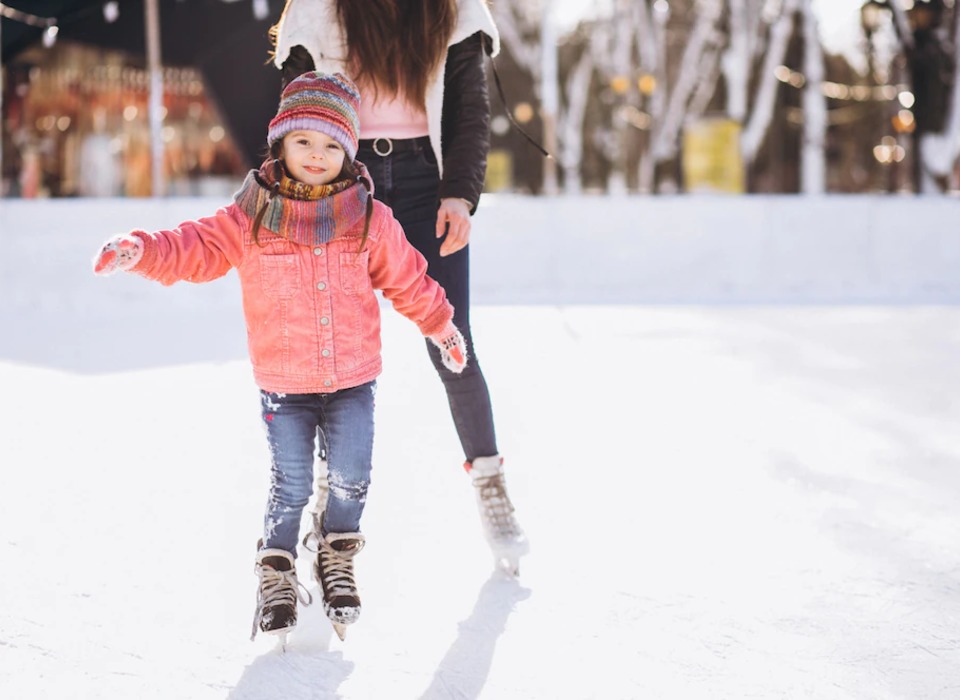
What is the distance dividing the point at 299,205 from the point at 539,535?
3.77ft

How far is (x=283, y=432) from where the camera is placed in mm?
2168

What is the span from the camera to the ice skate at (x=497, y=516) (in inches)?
101

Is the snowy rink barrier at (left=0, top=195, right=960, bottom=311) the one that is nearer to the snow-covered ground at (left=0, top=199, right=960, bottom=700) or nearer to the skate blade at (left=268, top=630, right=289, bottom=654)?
the snow-covered ground at (left=0, top=199, right=960, bottom=700)

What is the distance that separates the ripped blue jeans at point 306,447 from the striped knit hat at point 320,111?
0.45 m

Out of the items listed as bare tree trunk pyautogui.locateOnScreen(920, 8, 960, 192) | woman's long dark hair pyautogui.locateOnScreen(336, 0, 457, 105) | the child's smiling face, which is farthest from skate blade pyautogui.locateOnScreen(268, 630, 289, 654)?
bare tree trunk pyautogui.locateOnScreen(920, 8, 960, 192)

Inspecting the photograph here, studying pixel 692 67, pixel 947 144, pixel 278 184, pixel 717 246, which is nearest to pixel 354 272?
pixel 278 184

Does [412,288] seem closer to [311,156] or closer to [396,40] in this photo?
[311,156]

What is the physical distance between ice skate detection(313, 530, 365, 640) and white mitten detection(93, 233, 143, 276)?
64 cm

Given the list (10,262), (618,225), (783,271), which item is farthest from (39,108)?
(783,271)

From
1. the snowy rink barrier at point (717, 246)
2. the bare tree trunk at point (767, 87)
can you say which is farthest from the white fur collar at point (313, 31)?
the bare tree trunk at point (767, 87)

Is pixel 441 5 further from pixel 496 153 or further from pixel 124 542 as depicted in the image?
pixel 496 153

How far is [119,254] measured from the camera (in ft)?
6.45

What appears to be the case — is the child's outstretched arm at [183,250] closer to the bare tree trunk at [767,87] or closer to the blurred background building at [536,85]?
the blurred background building at [536,85]

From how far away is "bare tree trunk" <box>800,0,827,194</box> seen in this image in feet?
54.9
